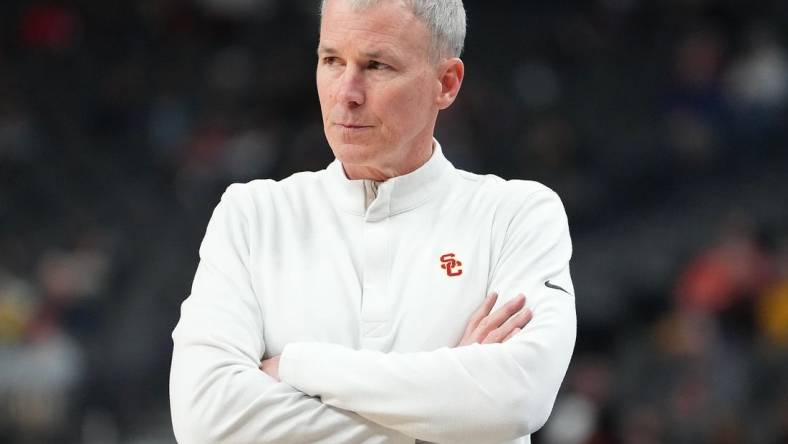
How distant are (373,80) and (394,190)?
0.27 m

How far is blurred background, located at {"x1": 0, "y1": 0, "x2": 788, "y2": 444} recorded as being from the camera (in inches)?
336

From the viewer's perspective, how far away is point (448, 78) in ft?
9.84

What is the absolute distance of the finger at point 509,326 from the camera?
285cm

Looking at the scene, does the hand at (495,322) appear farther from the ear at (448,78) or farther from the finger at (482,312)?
the ear at (448,78)

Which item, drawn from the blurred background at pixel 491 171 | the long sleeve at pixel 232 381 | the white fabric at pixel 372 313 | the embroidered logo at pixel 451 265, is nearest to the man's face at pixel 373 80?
the white fabric at pixel 372 313

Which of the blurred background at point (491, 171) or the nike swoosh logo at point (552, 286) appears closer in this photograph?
the nike swoosh logo at point (552, 286)

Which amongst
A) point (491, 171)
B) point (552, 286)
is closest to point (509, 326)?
point (552, 286)

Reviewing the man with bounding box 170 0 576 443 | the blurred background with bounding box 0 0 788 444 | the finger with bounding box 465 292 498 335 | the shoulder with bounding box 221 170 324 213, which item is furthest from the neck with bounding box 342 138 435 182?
the blurred background with bounding box 0 0 788 444

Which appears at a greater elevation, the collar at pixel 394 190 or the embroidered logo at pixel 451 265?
the collar at pixel 394 190

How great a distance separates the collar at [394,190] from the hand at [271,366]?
37 cm

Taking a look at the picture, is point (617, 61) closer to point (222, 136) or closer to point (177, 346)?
point (222, 136)

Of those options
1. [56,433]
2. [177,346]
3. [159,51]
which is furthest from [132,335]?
[177,346]

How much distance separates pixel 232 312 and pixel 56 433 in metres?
6.40

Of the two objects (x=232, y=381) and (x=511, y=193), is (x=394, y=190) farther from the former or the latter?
(x=232, y=381)
